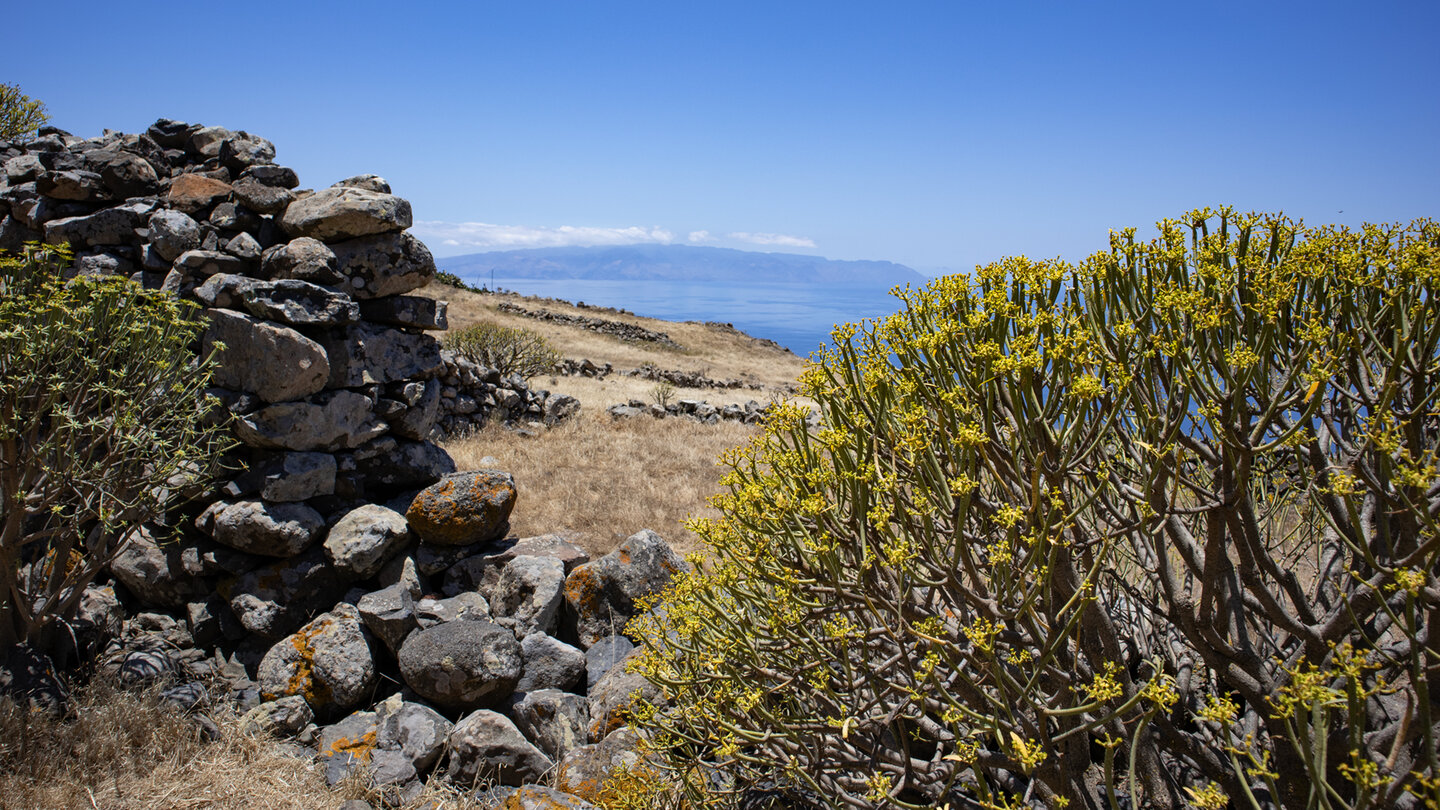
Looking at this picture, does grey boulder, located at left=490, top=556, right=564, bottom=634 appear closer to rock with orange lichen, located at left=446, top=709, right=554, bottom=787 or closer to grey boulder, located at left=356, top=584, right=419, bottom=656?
grey boulder, located at left=356, top=584, right=419, bottom=656

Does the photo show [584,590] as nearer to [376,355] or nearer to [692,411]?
[376,355]

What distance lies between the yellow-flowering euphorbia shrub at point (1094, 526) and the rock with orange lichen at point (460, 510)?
148 inches

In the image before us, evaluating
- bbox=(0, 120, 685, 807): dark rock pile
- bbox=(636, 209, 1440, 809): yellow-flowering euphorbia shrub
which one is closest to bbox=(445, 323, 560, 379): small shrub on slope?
bbox=(0, 120, 685, 807): dark rock pile

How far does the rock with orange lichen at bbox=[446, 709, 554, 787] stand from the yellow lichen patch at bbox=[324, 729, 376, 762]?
2.06 feet

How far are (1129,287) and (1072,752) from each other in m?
2.41

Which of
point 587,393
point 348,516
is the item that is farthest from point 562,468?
point 587,393

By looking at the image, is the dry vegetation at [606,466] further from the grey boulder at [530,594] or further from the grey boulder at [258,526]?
the grey boulder at [258,526]

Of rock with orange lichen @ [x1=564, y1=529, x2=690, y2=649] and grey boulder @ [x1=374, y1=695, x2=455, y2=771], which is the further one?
rock with orange lichen @ [x1=564, y1=529, x2=690, y2=649]

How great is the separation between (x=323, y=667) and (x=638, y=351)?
29691mm

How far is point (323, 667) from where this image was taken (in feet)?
19.4

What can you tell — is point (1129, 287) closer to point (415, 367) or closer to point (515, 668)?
point (515, 668)

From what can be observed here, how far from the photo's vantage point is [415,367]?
8.23m

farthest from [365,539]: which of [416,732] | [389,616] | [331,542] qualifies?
[416,732]

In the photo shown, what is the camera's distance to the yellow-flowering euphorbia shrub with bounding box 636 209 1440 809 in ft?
9.20
